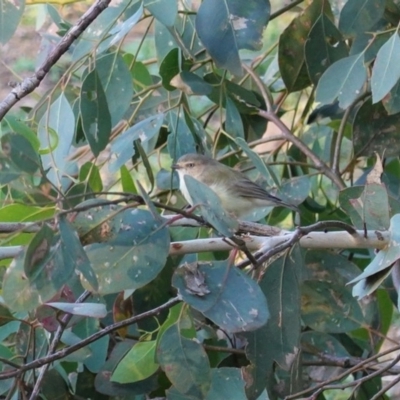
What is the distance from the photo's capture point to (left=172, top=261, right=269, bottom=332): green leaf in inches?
48.2

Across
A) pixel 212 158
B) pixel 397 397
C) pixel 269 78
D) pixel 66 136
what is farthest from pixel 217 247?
pixel 397 397

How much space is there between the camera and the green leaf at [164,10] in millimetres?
1532

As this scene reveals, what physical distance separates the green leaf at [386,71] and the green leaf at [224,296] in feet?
1.90

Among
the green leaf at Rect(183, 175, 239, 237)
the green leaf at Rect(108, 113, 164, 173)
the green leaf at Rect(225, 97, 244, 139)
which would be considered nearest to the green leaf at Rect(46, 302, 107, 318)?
the green leaf at Rect(183, 175, 239, 237)

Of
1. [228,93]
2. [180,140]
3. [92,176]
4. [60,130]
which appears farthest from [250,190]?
[60,130]

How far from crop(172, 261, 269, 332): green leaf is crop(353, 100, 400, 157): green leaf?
100 centimetres

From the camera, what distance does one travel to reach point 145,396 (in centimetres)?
177

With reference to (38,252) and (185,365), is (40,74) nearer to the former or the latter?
(38,252)

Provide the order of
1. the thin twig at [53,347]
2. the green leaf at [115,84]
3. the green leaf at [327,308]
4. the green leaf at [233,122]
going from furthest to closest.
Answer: the green leaf at [233,122] < the green leaf at [115,84] < the green leaf at [327,308] < the thin twig at [53,347]

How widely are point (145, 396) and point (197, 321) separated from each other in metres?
0.20

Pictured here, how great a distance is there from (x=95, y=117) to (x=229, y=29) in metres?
0.33

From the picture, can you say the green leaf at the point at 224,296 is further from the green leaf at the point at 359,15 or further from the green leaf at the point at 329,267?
the green leaf at the point at 359,15

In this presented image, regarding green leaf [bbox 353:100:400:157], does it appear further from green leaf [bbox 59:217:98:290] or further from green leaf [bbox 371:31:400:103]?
green leaf [bbox 59:217:98:290]

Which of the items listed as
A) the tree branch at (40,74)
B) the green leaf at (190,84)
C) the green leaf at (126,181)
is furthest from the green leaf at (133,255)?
the green leaf at (190,84)
